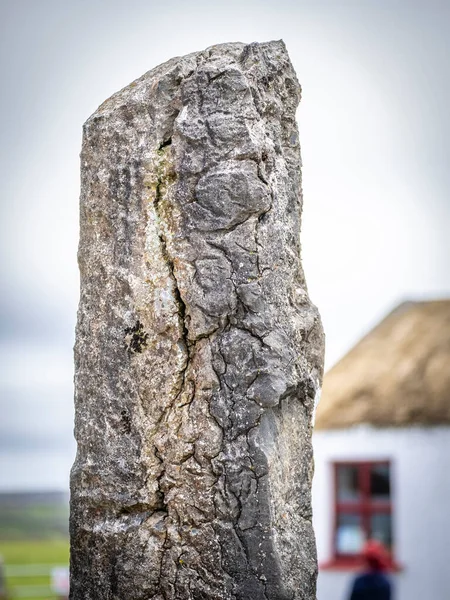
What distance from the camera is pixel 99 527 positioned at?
15.1 ft

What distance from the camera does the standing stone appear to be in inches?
173

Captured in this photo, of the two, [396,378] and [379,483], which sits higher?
[396,378]

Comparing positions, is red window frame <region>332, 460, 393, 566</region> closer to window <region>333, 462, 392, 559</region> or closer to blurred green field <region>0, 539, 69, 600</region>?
window <region>333, 462, 392, 559</region>

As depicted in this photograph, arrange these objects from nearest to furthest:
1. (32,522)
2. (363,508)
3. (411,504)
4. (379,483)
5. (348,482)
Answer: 1. (411,504)
2. (363,508)
3. (379,483)
4. (348,482)
5. (32,522)

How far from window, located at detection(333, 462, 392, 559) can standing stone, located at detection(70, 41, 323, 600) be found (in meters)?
10.5

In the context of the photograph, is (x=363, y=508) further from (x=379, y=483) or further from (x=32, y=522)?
(x=32, y=522)

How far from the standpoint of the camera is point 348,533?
48.9 feet

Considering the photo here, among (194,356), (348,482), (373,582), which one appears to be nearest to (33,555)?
(348,482)

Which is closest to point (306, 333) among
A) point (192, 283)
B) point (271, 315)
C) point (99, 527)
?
point (271, 315)

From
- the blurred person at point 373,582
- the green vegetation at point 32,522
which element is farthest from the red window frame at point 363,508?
the green vegetation at point 32,522

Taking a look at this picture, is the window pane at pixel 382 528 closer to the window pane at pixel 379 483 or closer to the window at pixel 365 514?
the window at pixel 365 514

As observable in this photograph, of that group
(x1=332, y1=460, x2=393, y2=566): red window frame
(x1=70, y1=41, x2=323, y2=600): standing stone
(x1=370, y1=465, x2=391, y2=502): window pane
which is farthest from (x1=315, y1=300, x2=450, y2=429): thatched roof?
(x1=70, y1=41, x2=323, y2=600): standing stone

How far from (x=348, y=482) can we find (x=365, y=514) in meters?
0.58

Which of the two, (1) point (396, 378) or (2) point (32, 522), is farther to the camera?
(2) point (32, 522)
